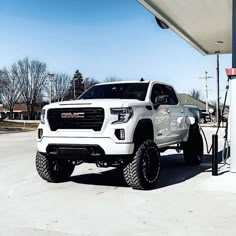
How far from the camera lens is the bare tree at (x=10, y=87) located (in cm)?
8312

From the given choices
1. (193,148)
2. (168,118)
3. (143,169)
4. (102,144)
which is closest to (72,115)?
(102,144)

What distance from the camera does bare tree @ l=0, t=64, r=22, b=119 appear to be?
8312 cm

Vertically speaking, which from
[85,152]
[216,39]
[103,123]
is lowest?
[85,152]

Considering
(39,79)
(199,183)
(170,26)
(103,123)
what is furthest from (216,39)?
(39,79)

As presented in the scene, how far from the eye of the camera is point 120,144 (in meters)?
6.64

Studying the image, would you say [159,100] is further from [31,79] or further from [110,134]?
[31,79]

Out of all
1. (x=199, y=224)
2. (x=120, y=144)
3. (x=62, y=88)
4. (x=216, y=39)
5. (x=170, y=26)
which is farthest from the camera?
(x=62, y=88)

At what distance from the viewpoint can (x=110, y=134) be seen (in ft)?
21.9

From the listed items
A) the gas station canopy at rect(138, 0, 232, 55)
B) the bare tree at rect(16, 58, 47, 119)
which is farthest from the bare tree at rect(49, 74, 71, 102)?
the gas station canopy at rect(138, 0, 232, 55)

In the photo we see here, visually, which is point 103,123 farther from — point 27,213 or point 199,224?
point 199,224

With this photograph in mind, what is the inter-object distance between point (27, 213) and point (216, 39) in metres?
11.8

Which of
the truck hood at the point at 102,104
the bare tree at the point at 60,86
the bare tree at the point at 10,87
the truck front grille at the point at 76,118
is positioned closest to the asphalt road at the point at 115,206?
the truck front grille at the point at 76,118

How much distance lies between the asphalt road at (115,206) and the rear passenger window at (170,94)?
160cm

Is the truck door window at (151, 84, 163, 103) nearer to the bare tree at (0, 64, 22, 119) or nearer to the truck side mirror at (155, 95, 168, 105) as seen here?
the truck side mirror at (155, 95, 168, 105)
